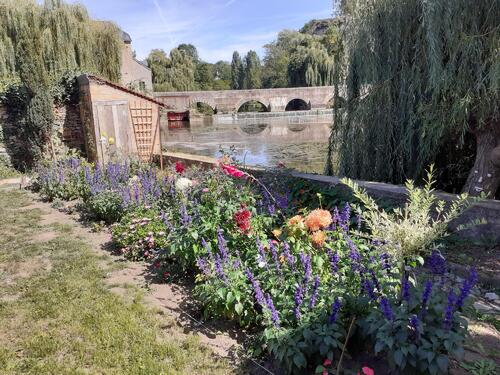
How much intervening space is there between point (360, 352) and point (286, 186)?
2.96 metres

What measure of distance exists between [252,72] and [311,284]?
60.3 m

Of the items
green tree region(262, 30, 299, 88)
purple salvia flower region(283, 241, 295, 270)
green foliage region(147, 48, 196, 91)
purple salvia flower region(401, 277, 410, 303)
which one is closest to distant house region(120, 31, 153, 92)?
green foliage region(147, 48, 196, 91)

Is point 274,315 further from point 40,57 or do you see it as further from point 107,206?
point 40,57

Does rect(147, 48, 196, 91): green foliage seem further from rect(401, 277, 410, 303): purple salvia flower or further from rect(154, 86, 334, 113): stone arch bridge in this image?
rect(401, 277, 410, 303): purple salvia flower

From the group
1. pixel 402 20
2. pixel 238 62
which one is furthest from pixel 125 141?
pixel 238 62

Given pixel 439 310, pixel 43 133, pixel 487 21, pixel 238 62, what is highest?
pixel 238 62

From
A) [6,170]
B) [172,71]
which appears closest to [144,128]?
[6,170]

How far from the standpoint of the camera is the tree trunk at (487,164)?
4309 millimetres

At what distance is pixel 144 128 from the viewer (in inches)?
413

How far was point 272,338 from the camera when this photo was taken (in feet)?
6.97

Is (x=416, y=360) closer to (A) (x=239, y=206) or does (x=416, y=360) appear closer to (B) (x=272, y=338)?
(B) (x=272, y=338)

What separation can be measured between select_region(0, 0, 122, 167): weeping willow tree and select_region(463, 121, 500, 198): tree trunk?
31.9 ft

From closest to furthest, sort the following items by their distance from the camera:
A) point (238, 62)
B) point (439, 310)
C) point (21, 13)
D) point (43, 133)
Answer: point (439, 310) → point (43, 133) → point (21, 13) → point (238, 62)

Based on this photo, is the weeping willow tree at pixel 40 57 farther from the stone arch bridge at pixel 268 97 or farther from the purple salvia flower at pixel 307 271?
the stone arch bridge at pixel 268 97
